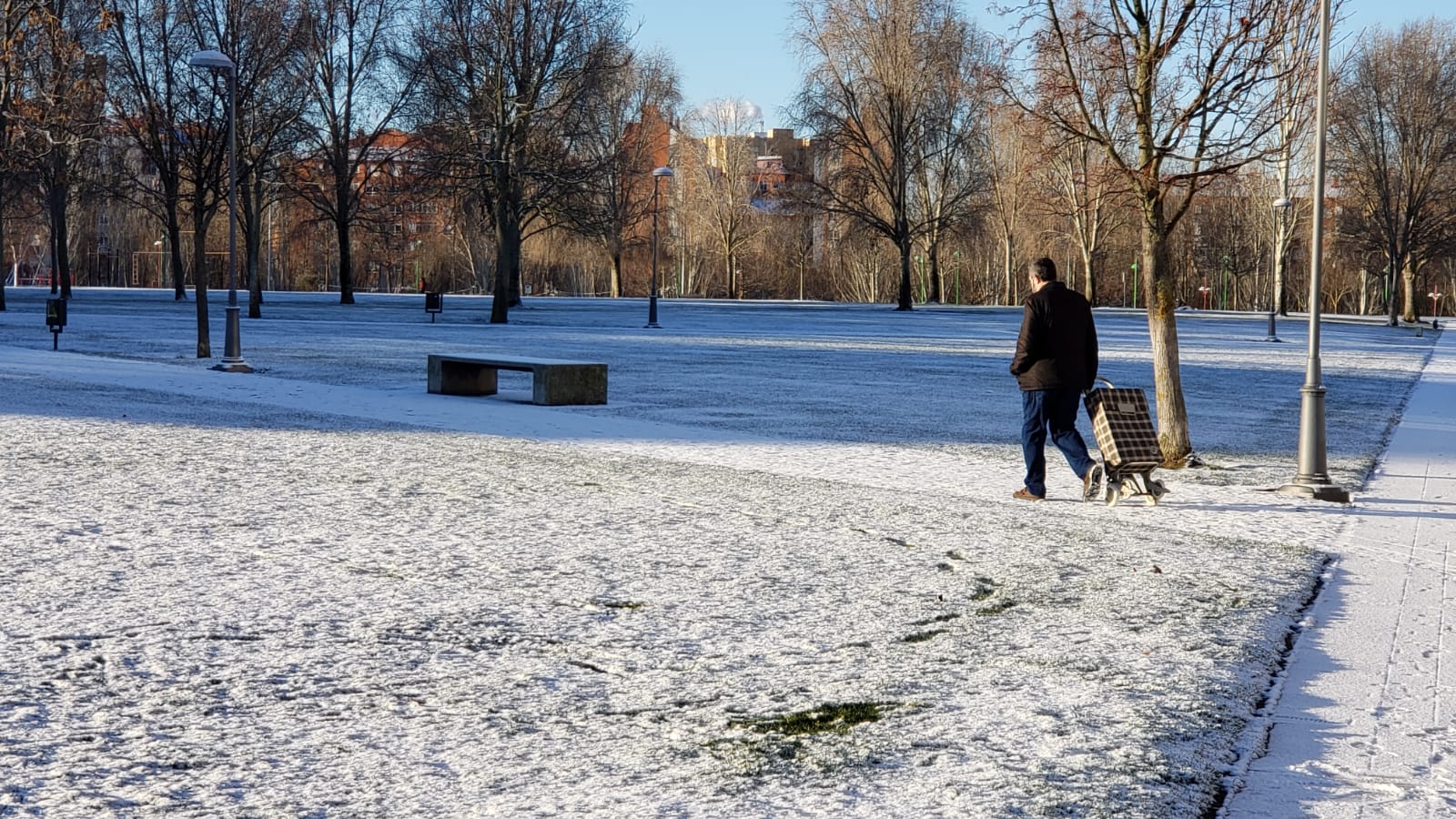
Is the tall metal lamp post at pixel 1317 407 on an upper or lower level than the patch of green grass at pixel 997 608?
upper

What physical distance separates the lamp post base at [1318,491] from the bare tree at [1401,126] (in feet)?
161

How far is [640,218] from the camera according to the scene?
250 ft

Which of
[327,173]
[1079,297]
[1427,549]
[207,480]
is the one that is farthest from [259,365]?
[327,173]

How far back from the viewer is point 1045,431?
10.7 meters

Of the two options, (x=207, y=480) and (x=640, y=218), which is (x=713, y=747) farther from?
(x=640, y=218)

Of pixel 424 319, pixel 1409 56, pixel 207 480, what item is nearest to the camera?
pixel 207 480

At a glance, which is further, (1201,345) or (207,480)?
(1201,345)

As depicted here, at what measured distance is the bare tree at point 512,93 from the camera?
43.1 metres

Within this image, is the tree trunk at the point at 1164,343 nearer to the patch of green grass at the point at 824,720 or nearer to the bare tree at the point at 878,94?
the patch of green grass at the point at 824,720

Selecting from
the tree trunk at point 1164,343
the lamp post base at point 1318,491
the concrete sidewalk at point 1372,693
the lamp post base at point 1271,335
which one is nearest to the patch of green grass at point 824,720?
the concrete sidewalk at point 1372,693

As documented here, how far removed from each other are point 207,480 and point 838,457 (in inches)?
205

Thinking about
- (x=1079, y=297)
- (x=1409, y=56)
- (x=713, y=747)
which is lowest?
(x=713, y=747)

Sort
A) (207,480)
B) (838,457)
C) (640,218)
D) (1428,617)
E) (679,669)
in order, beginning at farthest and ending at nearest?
1. (640,218)
2. (838,457)
3. (207,480)
4. (1428,617)
5. (679,669)

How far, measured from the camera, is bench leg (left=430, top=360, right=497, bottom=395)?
730 inches
